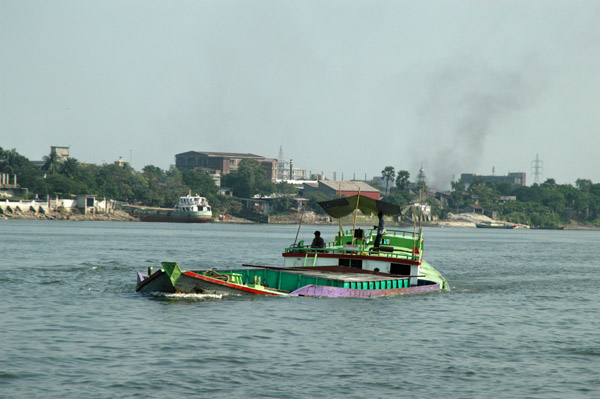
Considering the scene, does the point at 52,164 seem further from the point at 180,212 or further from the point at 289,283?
the point at 289,283

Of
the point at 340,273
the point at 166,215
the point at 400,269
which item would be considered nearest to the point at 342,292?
the point at 340,273

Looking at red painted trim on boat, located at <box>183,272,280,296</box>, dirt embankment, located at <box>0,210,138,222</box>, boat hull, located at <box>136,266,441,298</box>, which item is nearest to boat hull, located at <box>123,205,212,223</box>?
dirt embankment, located at <box>0,210,138,222</box>

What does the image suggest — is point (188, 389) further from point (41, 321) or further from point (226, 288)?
point (226, 288)

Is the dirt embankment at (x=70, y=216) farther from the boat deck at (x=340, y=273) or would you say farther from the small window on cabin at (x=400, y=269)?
the small window on cabin at (x=400, y=269)

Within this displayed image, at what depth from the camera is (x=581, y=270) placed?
60.2 metres

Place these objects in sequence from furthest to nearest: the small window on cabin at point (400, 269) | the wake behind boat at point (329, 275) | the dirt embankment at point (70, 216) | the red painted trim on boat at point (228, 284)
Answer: the dirt embankment at point (70, 216)
the small window on cabin at point (400, 269)
the wake behind boat at point (329, 275)
the red painted trim on boat at point (228, 284)

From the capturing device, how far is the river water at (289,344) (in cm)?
1848

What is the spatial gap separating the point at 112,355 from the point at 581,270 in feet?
158

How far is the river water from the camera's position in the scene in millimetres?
18484

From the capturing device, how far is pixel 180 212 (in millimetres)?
189250

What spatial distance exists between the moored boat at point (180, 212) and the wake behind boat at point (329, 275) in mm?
148750

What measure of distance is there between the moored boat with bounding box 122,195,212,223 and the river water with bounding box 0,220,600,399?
149 meters

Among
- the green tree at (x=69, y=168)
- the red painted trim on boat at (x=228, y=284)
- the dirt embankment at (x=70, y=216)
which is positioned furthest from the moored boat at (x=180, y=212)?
the red painted trim on boat at (x=228, y=284)

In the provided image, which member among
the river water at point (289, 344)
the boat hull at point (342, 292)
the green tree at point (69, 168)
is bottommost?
the river water at point (289, 344)
